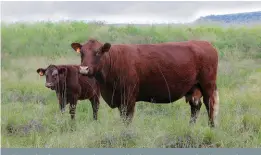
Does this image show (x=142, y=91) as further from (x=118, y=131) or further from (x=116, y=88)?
(x=118, y=131)

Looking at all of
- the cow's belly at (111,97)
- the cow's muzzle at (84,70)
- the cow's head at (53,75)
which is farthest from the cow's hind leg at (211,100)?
the cow's head at (53,75)

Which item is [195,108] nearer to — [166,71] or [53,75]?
[166,71]

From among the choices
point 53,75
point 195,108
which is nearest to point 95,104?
point 53,75

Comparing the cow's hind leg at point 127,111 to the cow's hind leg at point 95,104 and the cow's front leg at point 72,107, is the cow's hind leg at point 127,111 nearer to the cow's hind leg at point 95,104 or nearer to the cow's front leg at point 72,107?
the cow's front leg at point 72,107

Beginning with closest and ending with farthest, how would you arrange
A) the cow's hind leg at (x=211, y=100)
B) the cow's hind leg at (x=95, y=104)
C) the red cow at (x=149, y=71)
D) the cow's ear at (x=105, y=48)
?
the cow's ear at (x=105, y=48)
the red cow at (x=149, y=71)
the cow's hind leg at (x=211, y=100)
the cow's hind leg at (x=95, y=104)

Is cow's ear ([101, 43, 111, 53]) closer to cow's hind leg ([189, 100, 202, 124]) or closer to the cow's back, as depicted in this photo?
the cow's back

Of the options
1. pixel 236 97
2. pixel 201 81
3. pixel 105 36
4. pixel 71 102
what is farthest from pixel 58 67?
pixel 105 36

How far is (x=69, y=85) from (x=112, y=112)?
5.23 ft

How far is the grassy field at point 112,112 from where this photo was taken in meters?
7.42

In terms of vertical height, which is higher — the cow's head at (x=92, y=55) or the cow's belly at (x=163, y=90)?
the cow's head at (x=92, y=55)

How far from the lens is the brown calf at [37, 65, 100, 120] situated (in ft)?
35.1

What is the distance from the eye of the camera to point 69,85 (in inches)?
436

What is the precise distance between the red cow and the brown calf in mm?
2008

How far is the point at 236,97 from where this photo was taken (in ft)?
37.2
